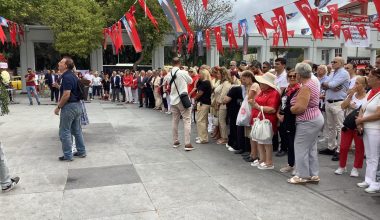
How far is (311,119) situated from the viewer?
15.8ft

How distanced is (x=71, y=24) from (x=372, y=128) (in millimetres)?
22112

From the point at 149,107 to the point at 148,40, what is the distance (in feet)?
36.3

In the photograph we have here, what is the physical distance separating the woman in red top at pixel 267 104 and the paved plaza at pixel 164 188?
28 centimetres

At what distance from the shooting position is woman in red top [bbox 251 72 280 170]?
18.1ft

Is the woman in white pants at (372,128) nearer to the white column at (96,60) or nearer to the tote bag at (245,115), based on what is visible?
the tote bag at (245,115)

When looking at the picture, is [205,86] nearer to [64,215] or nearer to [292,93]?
[292,93]

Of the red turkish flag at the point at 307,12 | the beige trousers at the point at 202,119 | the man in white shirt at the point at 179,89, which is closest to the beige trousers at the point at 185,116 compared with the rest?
the man in white shirt at the point at 179,89

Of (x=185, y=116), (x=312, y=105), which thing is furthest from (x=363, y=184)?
(x=185, y=116)

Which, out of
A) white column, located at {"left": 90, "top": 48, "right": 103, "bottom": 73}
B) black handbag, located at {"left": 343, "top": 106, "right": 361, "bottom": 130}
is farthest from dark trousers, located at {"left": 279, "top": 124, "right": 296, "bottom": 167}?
white column, located at {"left": 90, "top": 48, "right": 103, "bottom": 73}

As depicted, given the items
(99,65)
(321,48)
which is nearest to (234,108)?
(99,65)

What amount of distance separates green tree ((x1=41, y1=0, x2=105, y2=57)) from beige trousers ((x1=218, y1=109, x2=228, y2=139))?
58.5 feet

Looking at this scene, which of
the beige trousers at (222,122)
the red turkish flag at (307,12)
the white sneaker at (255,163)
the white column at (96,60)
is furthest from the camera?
the white column at (96,60)

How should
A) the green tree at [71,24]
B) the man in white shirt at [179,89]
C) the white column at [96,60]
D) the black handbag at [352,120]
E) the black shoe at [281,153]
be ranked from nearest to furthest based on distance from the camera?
the black handbag at [352,120]
the black shoe at [281,153]
the man in white shirt at [179,89]
the green tree at [71,24]
the white column at [96,60]

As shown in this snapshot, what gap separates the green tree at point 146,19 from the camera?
2472 cm
